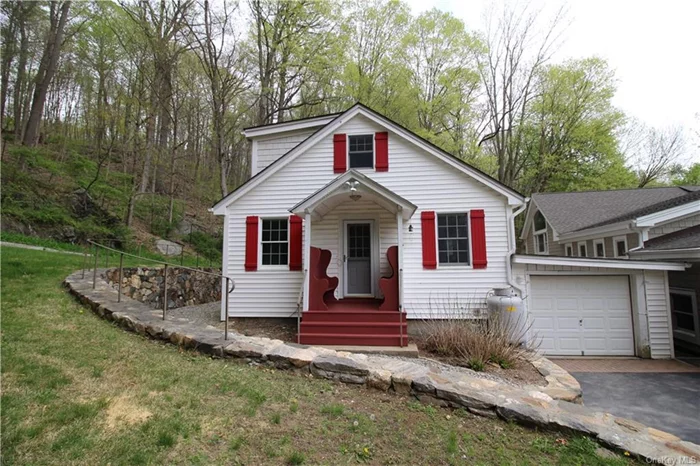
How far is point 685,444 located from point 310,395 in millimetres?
3920

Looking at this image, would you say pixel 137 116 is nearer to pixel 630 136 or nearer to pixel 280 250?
pixel 280 250

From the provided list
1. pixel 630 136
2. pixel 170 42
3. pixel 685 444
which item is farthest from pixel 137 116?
pixel 630 136

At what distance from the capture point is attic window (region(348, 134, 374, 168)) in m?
8.67

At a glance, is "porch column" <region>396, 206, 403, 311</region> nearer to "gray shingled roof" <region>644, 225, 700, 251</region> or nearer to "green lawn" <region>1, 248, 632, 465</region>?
"green lawn" <region>1, 248, 632, 465</region>

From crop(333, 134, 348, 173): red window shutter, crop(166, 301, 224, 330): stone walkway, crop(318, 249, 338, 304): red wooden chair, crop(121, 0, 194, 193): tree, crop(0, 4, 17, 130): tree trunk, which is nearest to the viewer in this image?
crop(318, 249, 338, 304): red wooden chair

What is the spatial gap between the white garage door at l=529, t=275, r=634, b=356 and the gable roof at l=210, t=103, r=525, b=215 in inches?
104

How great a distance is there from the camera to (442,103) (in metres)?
18.2

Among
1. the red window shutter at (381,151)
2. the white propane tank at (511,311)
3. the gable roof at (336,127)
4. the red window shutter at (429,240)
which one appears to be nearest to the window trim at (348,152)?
the red window shutter at (381,151)

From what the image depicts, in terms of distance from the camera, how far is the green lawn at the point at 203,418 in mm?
2400

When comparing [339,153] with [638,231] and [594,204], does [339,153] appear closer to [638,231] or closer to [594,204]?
[638,231]

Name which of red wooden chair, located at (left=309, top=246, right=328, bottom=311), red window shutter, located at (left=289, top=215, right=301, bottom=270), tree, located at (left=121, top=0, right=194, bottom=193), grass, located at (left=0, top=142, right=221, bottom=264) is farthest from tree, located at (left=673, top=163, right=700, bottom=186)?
tree, located at (left=121, top=0, right=194, bottom=193)

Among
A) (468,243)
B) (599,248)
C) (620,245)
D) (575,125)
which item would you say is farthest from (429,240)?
(575,125)

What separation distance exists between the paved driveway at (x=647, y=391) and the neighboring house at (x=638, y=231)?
2.27 metres

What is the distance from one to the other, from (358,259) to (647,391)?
6187 mm
